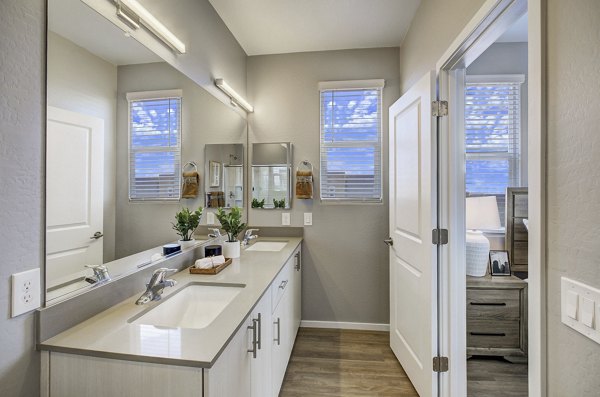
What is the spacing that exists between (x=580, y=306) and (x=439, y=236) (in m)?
1.02

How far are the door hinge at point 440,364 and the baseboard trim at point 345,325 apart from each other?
1.12 meters

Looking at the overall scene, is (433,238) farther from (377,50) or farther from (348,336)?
(377,50)

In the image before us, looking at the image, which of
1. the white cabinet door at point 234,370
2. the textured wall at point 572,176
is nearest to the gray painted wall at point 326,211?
the white cabinet door at point 234,370

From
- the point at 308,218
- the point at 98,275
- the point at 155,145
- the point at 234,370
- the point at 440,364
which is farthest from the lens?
the point at 308,218

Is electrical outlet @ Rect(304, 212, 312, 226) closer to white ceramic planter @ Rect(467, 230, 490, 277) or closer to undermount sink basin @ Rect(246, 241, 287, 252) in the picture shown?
undermount sink basin @ Rect(246, 241, 287, 252)

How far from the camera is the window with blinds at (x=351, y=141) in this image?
284cm

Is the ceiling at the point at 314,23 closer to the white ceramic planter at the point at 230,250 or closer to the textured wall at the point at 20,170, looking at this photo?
the textured wall at the point at 20,170

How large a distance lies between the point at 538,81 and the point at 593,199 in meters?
0.39

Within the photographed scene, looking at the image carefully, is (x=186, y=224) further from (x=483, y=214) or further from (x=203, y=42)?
(x=483, y=214)

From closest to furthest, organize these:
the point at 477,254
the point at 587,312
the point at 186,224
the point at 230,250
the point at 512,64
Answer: the point at 587,312 → the point at 186,224 → the point at 230,250 → the point at 477,254 → the point at 512,64

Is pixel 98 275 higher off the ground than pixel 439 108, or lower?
lower

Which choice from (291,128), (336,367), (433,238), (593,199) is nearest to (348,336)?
(336,367)

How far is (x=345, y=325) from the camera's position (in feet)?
Result: 9.44

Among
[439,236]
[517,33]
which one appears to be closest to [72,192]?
[439,236]
